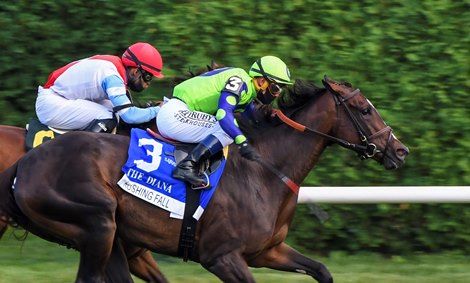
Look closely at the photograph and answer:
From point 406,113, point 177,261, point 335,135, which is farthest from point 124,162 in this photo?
point 406,113

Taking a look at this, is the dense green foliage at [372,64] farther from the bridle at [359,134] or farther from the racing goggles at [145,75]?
the bridle at [359,134]

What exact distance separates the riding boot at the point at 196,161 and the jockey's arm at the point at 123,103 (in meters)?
0.69

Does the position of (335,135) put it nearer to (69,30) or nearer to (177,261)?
(177,261)

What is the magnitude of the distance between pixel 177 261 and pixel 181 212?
7.28ft

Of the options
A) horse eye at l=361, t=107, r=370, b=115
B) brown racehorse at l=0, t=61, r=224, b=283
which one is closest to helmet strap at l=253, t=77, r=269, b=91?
brown racehorse at l=0, t=61, r=224, b=283

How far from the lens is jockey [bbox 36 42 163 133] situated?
26.1 feet

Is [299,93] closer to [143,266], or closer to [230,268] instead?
[230,268]

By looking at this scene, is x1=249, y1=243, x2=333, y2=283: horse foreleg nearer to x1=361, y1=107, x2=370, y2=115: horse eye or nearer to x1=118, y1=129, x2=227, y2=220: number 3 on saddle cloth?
x1=118, y1=129, x2=227, y2=220: number 3 on saddle cloth

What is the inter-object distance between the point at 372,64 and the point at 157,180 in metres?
2.86

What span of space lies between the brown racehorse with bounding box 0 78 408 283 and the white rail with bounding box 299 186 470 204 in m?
1.24

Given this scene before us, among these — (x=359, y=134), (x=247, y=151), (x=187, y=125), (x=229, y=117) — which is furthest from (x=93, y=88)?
(x=359, y=134)

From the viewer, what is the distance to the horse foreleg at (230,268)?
6938 mm

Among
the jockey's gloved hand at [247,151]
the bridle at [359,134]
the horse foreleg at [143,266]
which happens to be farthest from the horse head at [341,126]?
the horse foreleg at [143,266]

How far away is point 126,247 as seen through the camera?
7.71 metres
